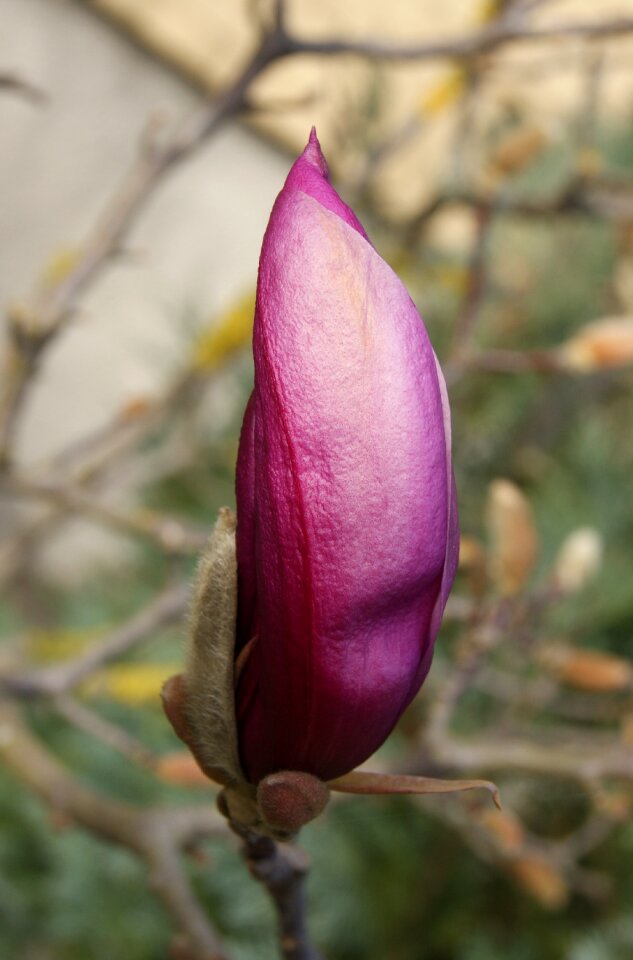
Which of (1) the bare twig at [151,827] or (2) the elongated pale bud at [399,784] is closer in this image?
(2) the elongated pale bud at [399,784]

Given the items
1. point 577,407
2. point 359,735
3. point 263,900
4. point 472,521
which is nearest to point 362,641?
point 359,735

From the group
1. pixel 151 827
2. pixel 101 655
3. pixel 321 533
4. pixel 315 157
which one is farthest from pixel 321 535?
pixel 101 655

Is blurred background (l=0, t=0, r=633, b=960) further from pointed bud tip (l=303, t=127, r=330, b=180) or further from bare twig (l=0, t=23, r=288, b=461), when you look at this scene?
pointed bud tip (l=303, t=127, r=330, b=180)

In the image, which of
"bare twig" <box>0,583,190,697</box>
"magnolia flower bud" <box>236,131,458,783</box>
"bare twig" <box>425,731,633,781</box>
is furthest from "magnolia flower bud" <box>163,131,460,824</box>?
"bare twig" <box>0,583,190,697</box>

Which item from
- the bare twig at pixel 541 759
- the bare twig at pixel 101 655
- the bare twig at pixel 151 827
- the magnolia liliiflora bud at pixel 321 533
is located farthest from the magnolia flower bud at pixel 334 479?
the bare twig at pixel 101 655

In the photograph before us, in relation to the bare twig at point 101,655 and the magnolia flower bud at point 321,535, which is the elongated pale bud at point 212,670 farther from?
the bare twig at point 101,655

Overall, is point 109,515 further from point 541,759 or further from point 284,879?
point 284,879
